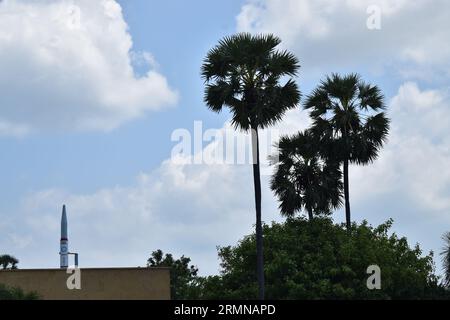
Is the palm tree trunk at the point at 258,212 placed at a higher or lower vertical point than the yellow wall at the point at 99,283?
higher

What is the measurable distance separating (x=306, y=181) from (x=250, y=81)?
13.4 metres

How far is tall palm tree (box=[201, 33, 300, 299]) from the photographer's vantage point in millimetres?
46344

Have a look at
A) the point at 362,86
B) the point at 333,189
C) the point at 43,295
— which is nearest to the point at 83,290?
the point at 43,295

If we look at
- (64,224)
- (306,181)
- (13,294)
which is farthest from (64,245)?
(13,294)

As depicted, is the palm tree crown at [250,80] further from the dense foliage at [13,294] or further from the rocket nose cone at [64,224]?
the rocket nose cone at [64,224]

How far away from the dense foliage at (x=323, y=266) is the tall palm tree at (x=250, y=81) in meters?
9.72

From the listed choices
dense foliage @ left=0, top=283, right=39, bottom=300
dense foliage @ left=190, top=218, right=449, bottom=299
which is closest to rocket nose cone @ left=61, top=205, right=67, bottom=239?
dense foliage @ left=190, top=218, right=449, bottom=299

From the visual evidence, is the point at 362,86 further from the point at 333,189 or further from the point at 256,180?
the point at 256,180

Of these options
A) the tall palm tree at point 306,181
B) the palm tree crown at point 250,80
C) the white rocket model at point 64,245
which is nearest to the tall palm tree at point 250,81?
the palm tree crown at point 250,80

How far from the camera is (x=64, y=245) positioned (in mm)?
68812

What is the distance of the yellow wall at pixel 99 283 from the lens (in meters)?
44.7

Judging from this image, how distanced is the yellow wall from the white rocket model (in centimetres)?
2125

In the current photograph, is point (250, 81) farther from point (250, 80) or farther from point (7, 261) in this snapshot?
point (7, 261)

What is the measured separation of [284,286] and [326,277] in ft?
8.35
